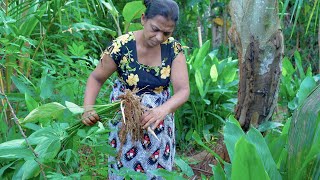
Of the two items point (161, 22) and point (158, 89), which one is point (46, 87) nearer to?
point (158, 89)

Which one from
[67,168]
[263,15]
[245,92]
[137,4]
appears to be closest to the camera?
[67,168]

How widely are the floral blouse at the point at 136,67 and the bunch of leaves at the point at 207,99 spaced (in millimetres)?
1968

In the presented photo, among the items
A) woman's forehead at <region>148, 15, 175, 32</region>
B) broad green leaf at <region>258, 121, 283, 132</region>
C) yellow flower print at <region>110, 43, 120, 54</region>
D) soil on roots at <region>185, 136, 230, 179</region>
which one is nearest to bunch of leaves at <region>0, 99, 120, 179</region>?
yellow flower print at <region>110, 43, 120, 54</region>

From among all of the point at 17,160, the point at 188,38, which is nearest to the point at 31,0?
the point at 17,160

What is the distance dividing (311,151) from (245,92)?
4.23 feet

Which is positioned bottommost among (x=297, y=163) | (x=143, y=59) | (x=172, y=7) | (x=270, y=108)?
(x=270, y=108)

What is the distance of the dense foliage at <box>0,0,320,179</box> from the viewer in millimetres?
1889

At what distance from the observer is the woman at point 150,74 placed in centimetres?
215

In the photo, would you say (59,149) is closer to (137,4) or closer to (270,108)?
(270,108)

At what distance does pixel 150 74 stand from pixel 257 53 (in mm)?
873

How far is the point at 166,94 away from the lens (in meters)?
2.37

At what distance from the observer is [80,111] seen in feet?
6.62

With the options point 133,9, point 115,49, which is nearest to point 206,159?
point 133,9

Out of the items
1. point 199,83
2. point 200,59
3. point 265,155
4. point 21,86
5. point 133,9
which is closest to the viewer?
point 265,155
